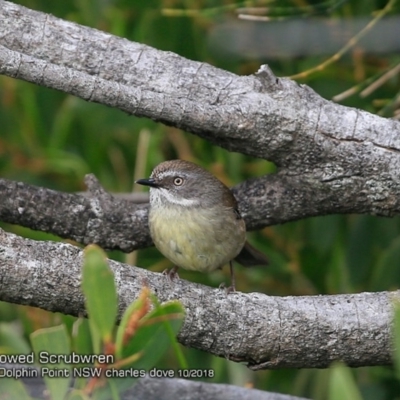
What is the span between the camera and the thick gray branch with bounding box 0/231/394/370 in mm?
3117

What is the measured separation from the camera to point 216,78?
12.5 ft

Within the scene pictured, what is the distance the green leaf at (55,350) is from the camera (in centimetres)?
195

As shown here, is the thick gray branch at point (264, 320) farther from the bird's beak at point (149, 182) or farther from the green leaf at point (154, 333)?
the bird's beak at point (149, 182)

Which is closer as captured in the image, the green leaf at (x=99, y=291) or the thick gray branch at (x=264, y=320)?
the green leaf at (x=99, y=291)

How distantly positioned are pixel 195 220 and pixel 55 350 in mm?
2955

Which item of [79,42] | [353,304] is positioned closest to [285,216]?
[353,304]

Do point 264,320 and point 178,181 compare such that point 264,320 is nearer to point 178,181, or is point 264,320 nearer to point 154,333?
point 154,333

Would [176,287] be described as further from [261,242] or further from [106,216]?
[261,242]

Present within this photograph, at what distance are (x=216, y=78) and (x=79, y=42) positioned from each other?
1.98 feet

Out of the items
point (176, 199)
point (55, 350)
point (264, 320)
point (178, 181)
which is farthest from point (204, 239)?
point (55, 350)

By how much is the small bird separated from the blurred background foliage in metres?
0.39

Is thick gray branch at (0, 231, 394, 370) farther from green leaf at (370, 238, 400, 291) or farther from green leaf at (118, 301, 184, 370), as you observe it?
green leaf at (370, 238, 400, 291)

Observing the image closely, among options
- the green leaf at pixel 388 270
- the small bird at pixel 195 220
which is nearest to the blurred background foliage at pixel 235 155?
the green leaf at pixel 388 270

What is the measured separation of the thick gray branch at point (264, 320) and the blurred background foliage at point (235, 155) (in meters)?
1.35
